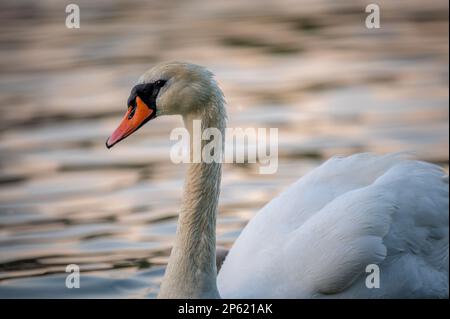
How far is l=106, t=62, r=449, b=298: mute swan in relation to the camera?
277 inches

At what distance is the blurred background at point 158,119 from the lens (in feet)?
30.4

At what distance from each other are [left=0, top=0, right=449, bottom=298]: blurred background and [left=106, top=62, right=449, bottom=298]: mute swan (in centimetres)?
118

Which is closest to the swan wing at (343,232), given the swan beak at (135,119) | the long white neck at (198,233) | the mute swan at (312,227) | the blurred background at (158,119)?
the mute swan at (312,227)

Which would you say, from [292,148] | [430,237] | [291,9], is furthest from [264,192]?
[291,9]

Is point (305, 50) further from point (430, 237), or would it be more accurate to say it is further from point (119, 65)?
point (430, 237)

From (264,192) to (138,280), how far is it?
218cm

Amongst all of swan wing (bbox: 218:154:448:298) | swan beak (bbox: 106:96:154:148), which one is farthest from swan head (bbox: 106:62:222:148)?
swan wing (bbox: 218:154:448:298)

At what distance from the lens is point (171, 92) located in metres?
7.00

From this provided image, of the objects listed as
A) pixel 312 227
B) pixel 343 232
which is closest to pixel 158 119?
pixel 312 227

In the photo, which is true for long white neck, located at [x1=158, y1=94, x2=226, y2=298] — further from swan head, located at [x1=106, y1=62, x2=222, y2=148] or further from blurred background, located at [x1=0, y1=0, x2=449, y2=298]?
blurred background, located at [x1=0, y1=0, x2=449, y2=298]

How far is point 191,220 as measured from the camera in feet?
23.5

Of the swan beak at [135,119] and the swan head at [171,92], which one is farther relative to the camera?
the swan beak at [135,119]

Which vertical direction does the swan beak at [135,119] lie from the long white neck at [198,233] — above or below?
above

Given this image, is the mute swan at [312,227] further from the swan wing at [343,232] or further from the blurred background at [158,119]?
the blurred background at [158,119]
